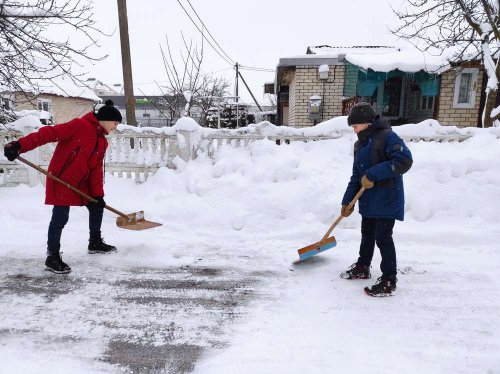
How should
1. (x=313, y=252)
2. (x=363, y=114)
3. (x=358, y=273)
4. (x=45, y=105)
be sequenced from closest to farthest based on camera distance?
(x=363, y=114), (x=358, y=273), (x=313, y=252), (x=45, y=105)

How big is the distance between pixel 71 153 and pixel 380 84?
10.3 meters

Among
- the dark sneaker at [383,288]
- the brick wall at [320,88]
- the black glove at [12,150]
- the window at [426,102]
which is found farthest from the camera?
the window at [426,102]

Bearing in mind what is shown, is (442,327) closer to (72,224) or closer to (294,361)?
(294,361)

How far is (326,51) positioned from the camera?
497 inches

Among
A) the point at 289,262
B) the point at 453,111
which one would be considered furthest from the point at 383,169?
the point at 453,111

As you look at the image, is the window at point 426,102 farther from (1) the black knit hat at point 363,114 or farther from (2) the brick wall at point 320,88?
(1) the black knit hat at point 363,114

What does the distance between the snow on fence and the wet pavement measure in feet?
8.41

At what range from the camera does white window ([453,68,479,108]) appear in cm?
1075

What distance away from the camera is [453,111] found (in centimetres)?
1097

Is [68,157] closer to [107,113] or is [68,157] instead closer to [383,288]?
[107,113]

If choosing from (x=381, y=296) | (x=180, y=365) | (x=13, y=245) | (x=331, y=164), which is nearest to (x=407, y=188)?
(x=331, y=164)

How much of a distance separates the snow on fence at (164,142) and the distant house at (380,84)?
4.79m

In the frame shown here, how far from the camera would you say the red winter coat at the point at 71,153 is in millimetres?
3281

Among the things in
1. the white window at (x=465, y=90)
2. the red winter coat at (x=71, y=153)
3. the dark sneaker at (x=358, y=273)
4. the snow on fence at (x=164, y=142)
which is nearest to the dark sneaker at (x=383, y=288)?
the dark sneaker at (x=358, y=273)
